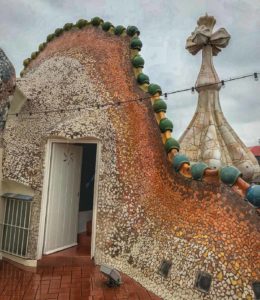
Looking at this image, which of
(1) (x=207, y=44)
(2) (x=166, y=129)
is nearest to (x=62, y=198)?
(2) (x=166, y=129)

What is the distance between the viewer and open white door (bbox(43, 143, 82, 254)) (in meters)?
5.32

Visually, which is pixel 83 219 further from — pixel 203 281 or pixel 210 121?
pixel 210 121

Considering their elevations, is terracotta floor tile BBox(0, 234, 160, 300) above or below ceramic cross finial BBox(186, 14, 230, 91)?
below

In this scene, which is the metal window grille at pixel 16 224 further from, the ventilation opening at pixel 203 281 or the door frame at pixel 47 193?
the ventilation opening at pixel 203 281

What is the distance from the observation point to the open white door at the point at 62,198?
17.5ft

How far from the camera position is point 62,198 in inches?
220

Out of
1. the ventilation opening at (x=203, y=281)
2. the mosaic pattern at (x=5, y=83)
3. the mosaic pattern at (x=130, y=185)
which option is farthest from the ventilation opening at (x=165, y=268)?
the mosaic pattern at (x=5, y=83)

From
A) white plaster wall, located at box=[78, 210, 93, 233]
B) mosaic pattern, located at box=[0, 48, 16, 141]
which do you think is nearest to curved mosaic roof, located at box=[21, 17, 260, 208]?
mosaic pattern, located at box=[0, 48, 16, 141]

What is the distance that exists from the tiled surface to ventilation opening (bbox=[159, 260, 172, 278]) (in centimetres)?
34

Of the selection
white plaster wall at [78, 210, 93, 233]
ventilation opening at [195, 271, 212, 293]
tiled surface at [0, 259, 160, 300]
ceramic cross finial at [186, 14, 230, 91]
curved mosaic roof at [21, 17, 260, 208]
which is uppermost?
ceramic cross finial at [186, 14, 230, 91]

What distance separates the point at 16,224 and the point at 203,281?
3773mm

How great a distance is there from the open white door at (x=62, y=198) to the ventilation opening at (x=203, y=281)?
287cm

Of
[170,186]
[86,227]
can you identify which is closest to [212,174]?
[170,186]

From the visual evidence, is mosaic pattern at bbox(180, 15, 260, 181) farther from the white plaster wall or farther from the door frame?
the door frame
